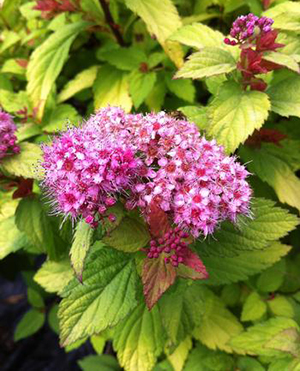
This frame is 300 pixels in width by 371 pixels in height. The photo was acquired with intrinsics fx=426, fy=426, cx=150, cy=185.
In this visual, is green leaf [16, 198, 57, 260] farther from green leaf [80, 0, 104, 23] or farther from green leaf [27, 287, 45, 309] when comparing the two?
green leaf [27, 287, 45, 309]

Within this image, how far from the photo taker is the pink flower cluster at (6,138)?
1324 mm

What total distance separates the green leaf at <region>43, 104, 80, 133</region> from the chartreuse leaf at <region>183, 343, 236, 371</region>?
1.05 meters

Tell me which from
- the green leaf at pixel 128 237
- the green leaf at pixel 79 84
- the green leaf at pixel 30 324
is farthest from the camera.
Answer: the green leaf at pixel 30 324

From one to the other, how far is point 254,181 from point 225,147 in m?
0.52

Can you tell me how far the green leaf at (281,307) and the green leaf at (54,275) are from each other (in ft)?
2.61

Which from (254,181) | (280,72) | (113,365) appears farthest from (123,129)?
(113,365)

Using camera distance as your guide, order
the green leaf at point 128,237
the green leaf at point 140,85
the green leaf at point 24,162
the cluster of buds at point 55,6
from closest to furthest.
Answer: the green leaf at point 128,237
the green leaf at point 24,162
the green leaf at point 140,85
the cluster of buds at point 55,6

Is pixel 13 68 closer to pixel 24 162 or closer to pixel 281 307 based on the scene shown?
pixel 24 162

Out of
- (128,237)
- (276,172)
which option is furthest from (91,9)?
(128,237)

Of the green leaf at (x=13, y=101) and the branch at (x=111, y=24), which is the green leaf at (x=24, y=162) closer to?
the green leaf at (x=13, y=101)

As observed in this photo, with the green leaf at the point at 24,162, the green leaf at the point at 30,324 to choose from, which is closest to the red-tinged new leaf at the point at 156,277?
the green leaf at the point at 24,162

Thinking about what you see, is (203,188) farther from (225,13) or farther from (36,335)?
(36,335)

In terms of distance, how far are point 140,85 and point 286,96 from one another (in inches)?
24.2

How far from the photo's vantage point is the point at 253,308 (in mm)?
1655
